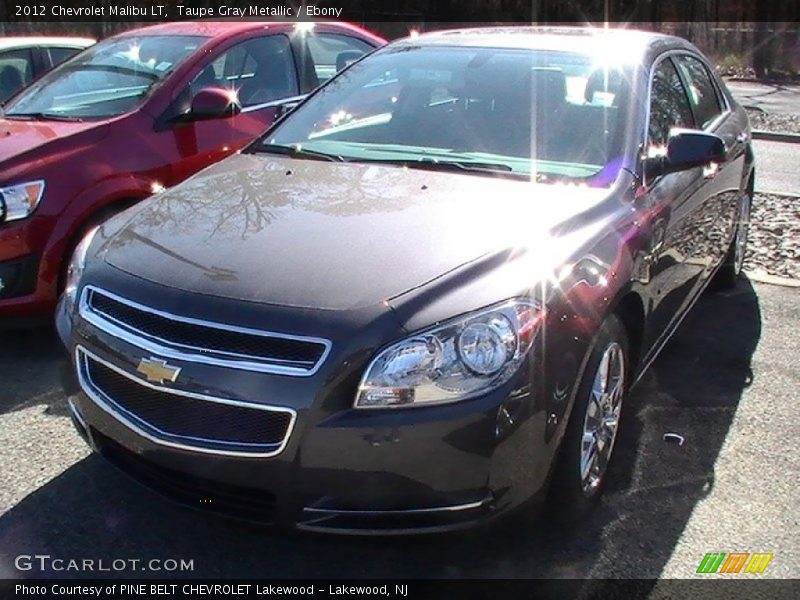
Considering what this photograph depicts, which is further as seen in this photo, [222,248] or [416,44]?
[416,44]

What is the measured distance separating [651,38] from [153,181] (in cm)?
288

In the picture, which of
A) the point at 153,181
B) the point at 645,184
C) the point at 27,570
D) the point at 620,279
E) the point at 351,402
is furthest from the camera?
the point at 153,181

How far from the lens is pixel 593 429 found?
10.2ft

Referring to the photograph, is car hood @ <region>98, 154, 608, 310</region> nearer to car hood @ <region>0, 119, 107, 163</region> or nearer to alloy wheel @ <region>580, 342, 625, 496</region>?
alloy wheel @ <region>580, 342, 625, 496</region>

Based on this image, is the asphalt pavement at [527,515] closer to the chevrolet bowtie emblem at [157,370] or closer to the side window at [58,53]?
the chevrolet bowtie emblem at [157,370]

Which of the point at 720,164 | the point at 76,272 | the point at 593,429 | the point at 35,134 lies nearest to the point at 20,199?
the point at 35,134

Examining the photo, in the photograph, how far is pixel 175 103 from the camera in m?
5.33

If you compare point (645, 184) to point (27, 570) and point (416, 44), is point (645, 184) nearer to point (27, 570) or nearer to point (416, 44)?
point (416, 44)

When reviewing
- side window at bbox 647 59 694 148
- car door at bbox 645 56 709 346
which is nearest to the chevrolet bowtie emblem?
car door at bbox 645 56 709 346

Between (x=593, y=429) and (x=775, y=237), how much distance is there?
15.9ft

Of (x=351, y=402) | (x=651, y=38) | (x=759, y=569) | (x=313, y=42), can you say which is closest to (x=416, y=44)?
(x=651, y=38)

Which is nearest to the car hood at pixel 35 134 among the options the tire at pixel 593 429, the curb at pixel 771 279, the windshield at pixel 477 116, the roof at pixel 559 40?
the windshield at pixel 477 116

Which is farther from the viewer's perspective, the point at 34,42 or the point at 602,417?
the point at 34,42

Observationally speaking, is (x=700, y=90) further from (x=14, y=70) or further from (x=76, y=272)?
(x=14, y=70)
